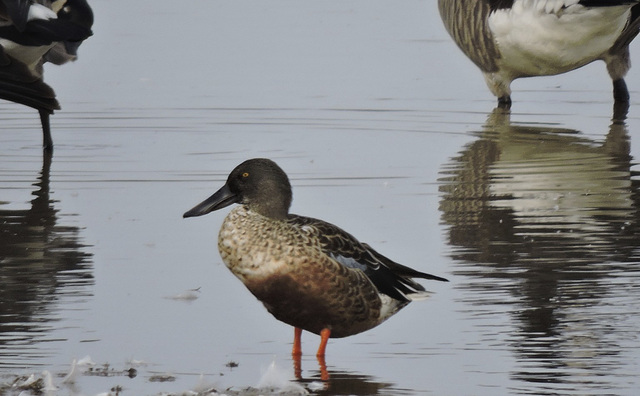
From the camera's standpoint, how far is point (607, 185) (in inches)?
325

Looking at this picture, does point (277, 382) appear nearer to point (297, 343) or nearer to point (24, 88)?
point (297, 343)

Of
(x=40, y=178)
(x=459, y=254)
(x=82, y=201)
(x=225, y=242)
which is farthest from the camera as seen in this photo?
(x=40, y=178)

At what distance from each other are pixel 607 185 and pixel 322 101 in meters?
3.52

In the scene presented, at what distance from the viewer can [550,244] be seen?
22.5 feet

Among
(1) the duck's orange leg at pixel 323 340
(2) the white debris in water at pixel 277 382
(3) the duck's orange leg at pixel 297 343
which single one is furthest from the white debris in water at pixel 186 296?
(2) the white debris in water at pixel 277 382

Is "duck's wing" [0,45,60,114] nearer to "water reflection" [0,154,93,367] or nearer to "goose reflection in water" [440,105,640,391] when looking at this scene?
"water reflection" [0,154,93,367]

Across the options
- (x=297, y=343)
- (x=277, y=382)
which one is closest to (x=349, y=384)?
(x=277, y=382)

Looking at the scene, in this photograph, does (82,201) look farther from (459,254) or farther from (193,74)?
(193,74)

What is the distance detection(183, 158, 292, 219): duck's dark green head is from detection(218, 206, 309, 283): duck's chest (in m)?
0.16

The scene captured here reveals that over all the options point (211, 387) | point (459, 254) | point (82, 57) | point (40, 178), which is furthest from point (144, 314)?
point (82, 57)

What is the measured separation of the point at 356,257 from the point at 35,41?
3.59 meters

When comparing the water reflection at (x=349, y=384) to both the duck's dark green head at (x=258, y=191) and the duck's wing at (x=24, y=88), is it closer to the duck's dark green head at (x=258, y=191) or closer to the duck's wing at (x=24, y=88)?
the duck's dark green head at (x=258, y=191)

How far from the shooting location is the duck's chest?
17.2 feet

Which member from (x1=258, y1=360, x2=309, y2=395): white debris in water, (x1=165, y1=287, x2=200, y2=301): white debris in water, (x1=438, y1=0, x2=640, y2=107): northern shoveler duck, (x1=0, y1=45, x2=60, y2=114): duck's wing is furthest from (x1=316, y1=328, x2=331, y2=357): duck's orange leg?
(x1=438, y1=0, x2=640, y2=107): northern shoveler duck
